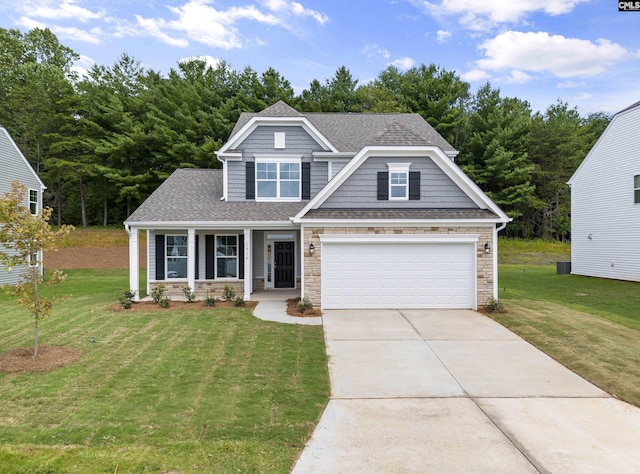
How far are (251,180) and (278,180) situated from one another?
1.02m

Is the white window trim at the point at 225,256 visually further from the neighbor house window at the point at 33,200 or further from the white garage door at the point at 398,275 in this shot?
the neighbor house window at the point at 33,200

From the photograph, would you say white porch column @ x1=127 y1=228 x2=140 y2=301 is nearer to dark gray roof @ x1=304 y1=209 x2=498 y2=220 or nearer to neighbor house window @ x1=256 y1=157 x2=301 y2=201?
neighbor house window @ x1=256 y1=157 x2=301 y2=201

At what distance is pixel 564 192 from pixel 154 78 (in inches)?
1714

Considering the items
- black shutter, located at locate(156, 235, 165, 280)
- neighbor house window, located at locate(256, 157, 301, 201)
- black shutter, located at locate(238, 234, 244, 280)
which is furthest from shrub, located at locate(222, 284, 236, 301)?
neighbor house window, located at locate(256, 157, 301, 201)

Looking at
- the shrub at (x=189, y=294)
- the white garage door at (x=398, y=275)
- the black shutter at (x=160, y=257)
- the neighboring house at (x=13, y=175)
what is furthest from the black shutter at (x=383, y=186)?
the neighboring house at (x=13, y=175)

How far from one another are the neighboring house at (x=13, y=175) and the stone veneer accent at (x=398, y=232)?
45.7 ft

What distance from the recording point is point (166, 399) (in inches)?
232

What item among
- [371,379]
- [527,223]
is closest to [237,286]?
[371,379]

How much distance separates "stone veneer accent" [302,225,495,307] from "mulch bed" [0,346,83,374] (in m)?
6.32

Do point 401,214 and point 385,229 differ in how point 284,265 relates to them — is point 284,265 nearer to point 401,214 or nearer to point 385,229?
point 385,229

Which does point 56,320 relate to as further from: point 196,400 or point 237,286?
point 196,400

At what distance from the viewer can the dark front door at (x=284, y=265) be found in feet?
53.9

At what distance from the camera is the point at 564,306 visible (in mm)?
13344
